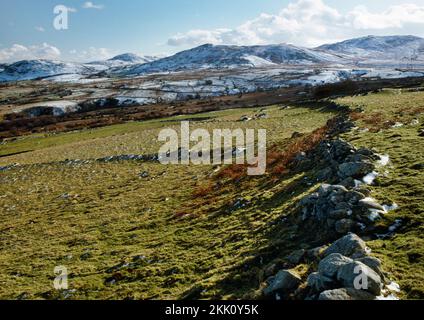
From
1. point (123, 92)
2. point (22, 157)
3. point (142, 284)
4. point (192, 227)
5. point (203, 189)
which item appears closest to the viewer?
point (142, 284)

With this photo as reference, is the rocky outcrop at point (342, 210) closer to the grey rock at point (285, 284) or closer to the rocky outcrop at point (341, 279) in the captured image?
the rocky outcrop at point (341, 279)

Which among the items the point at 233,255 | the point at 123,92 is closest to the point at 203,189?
the point at 233,255

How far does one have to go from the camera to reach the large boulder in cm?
1141

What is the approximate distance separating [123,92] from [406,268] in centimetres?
18931

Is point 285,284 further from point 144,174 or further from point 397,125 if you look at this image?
point 144,174

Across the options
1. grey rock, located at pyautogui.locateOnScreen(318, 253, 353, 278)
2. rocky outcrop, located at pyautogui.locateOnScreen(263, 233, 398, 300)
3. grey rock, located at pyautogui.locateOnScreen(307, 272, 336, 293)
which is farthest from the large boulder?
grey rock, located at pyautogui.locateOnScreen(307, 272, 336, 293)

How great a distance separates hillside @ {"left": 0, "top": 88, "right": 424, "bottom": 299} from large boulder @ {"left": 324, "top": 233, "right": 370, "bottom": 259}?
648 mm

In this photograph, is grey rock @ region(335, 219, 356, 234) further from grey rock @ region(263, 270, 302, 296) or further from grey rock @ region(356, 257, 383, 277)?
grey rock @ region(263, 270, 302, 296)

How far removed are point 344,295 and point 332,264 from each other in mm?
1262

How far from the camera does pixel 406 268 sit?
11047mm

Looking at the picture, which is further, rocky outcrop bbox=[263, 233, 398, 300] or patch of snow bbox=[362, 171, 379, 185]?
patch of snow bbox=[362, 171, 379, 185]

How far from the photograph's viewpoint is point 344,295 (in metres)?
9.41

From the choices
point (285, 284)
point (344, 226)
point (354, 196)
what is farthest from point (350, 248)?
point (354, 196)
